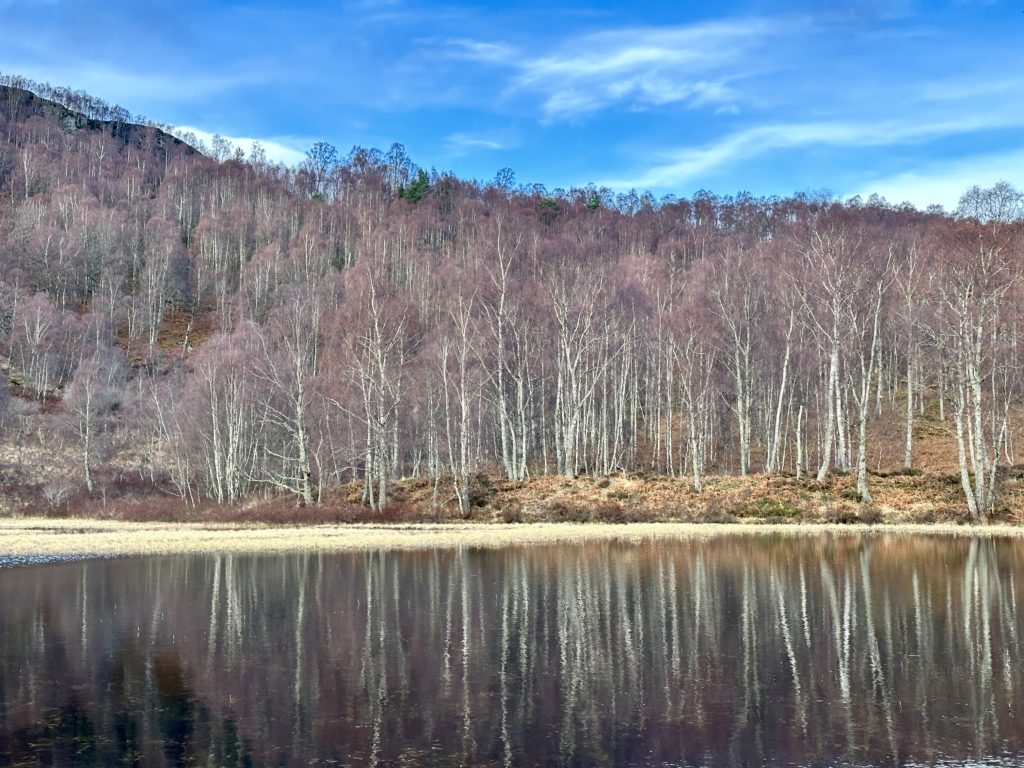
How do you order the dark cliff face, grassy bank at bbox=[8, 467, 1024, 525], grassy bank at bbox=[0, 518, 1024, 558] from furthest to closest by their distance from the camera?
the dark cliff face → grassy bank at bbox=[8, 467, 1024, 525] → grassy bank at bbox=[0, 518, 1024, 558]

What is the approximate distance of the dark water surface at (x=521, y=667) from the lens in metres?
11.0

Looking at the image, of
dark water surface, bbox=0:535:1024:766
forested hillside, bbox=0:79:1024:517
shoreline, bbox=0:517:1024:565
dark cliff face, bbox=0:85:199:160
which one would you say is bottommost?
shoreline, bbox=0:517:1024:565

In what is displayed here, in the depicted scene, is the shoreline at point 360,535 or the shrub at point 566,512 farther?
the shrub at point 566,512

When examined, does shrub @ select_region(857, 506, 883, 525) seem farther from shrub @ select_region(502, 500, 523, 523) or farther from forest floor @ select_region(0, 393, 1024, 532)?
shrub @ select_region(502, 500, 523, 523)

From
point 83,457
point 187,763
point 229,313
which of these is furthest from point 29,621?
point 229,313

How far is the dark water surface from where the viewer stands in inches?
434

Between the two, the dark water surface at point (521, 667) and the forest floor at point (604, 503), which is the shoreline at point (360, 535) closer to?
the forest floor at point (604, 503)

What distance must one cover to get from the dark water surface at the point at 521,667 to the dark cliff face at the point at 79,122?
16097 cm

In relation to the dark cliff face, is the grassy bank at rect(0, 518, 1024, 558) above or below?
below

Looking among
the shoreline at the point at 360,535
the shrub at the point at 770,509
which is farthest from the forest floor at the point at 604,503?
the shoreline at the point at 360,535

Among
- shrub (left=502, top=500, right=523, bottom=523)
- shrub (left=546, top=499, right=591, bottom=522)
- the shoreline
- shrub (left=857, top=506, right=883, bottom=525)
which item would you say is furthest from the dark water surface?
shrub (left=502, top=500, right=523, bottom=523)

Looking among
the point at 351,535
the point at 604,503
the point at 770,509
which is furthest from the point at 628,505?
the point at 351,535

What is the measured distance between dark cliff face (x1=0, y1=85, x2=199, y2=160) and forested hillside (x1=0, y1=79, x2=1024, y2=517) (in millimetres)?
34537

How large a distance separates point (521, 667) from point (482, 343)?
162 ft
